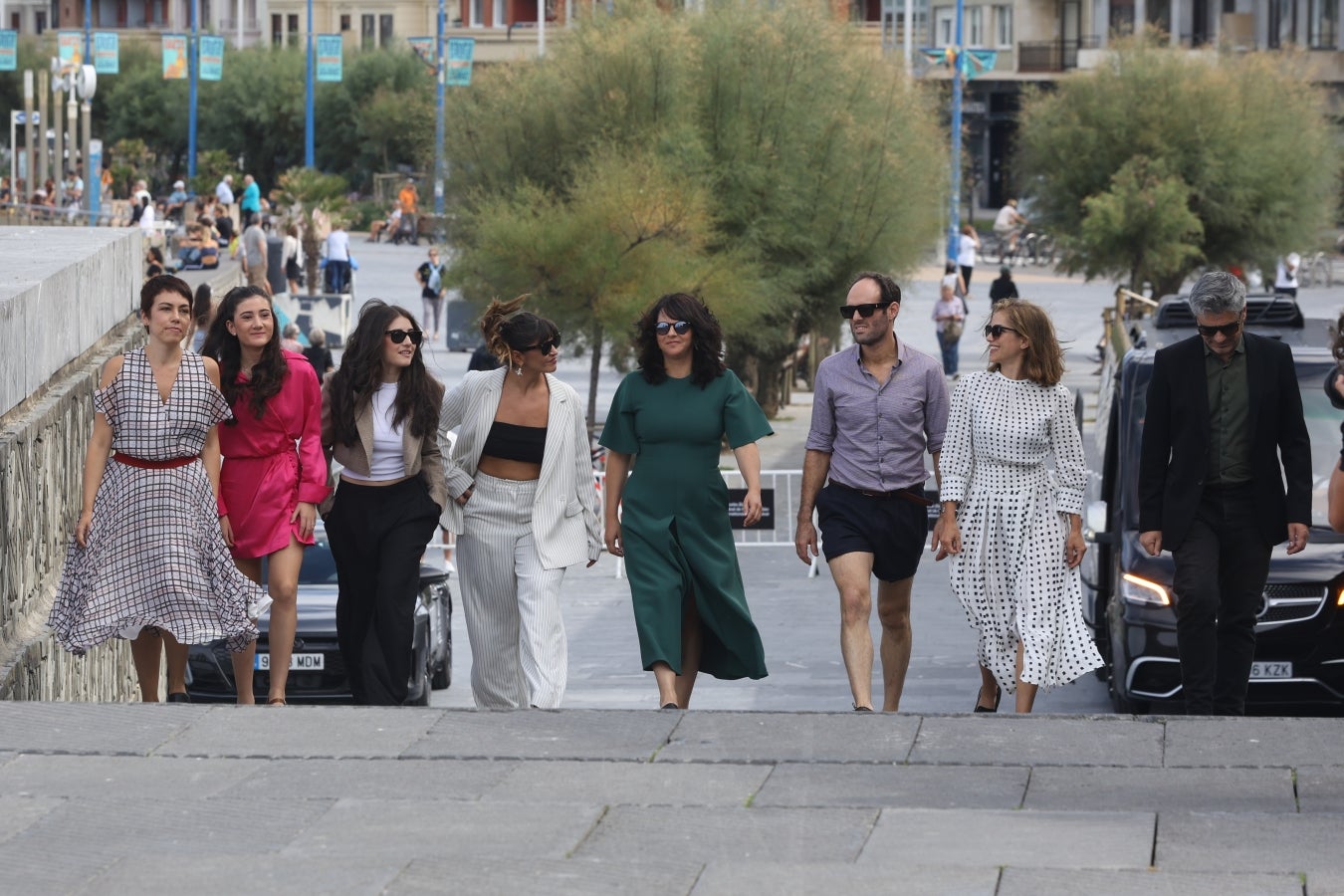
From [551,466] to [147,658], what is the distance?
5.47ft

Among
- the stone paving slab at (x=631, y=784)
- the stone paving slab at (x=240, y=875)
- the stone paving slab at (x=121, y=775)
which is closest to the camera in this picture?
the stone paving slab at (x=240, y=875)

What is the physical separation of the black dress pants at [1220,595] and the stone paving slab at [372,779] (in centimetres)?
261

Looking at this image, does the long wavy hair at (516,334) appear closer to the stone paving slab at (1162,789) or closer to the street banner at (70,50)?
the stone paving slab at (1162,789)

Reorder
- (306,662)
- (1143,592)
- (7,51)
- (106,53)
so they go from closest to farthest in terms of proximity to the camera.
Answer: (1143,592) < (306,662) < (7,51) < (106,53)

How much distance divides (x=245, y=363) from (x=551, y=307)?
20.7 m

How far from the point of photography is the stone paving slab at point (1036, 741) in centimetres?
628

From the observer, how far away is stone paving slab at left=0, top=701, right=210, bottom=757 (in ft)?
21.2

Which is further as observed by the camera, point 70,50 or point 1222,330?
point 70,50

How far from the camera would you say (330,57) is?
214 ft

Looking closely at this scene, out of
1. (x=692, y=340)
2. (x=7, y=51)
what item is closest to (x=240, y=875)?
(x=692, y=340)

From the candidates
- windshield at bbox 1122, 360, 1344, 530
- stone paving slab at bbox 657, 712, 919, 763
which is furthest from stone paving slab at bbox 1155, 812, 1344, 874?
windshield at bbox 1122, 360, 1344, 530

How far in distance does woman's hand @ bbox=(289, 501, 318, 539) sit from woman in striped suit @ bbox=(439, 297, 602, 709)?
1.55 feet

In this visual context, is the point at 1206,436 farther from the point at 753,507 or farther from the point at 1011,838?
the point at 1011,838

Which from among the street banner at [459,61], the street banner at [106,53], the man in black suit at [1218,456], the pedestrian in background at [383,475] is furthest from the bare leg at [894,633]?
the street banner at [106,53]
